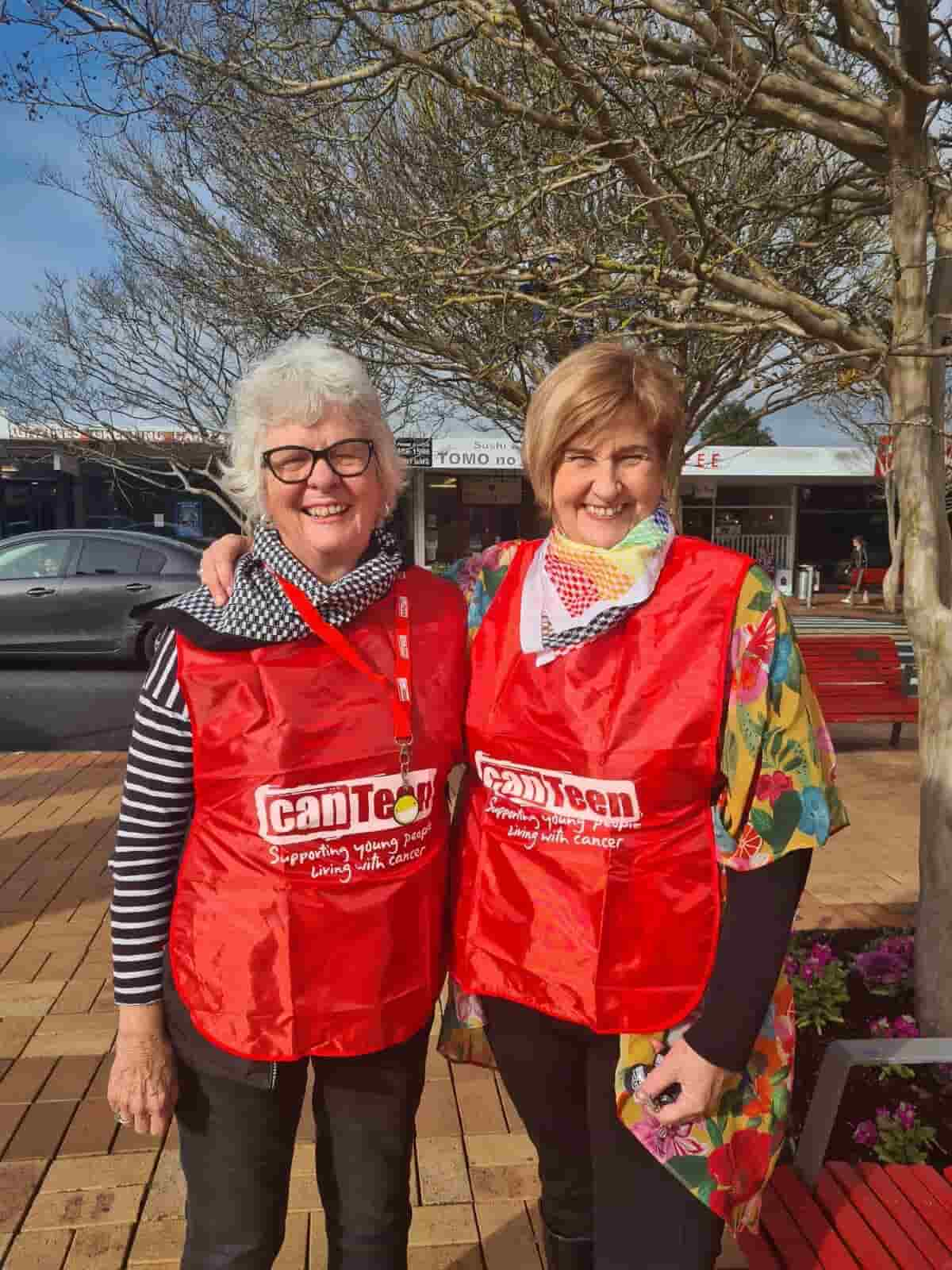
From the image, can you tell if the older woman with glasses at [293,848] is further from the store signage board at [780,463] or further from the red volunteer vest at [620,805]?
the store signage board at [780,463]

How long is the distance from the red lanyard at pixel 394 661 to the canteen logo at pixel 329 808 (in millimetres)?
45

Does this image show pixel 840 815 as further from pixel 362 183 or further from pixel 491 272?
pixel 362 183

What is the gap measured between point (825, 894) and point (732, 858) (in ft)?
10.4

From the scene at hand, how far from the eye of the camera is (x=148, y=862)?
1510 millimetres

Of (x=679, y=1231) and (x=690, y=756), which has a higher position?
(x=690, y=756)

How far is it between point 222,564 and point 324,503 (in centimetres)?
22

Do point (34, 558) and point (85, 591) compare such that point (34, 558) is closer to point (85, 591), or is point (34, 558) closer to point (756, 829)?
point (85, 591)

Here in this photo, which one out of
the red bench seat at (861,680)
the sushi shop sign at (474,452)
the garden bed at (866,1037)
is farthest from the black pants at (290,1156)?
the sushi shop sign at (474,452)


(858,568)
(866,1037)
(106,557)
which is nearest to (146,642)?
(106,557)

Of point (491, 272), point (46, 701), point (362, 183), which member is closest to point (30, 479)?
point (46, 701)

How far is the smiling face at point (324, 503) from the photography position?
61.1 inches

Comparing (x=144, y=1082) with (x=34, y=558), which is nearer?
(x=144, y=1082)

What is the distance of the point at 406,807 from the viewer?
58.4 inches

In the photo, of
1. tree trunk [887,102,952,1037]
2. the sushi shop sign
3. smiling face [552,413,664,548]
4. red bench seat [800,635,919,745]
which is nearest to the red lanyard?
smiling face [552,413,664,548]
